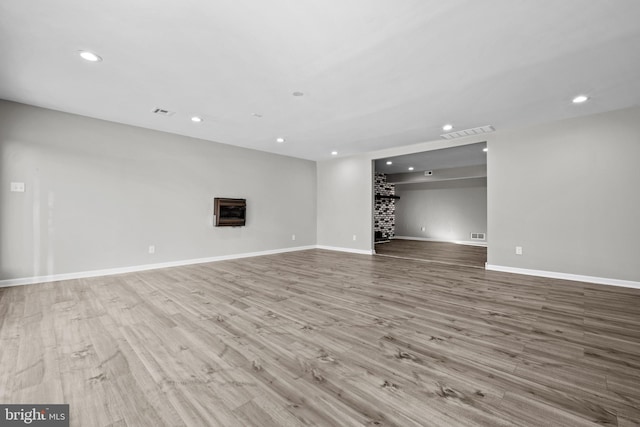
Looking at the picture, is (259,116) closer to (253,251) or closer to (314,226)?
(253,251)

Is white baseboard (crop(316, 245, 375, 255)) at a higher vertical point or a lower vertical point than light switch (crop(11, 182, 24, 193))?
lower

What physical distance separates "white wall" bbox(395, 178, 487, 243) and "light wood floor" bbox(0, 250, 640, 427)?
18.5ft

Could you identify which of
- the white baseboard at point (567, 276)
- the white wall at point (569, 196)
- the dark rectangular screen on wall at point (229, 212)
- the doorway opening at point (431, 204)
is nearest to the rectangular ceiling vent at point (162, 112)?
the dark rectangular screen on wall at point (229, 212)

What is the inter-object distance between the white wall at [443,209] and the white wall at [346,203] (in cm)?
435

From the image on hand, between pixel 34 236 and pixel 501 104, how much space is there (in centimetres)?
656

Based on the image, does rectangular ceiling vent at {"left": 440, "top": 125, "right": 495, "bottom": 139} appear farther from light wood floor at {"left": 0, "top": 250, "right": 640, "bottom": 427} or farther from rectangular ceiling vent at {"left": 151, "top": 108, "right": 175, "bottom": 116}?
rectangular ceiling vent at {"left": 151, "top": 108, "right": 175, "bottom": 116}

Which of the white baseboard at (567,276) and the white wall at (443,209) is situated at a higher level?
the white wall at (443,209)

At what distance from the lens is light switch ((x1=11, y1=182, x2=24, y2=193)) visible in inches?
140

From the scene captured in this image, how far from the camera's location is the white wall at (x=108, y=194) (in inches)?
142

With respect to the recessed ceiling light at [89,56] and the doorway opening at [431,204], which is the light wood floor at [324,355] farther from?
the doorway opening at [431,204]

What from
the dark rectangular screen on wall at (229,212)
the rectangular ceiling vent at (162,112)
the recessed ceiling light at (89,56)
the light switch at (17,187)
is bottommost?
the dark rectangular screen on wall at (229,212)

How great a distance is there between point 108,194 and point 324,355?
433 cm

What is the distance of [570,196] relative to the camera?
13.3 ft

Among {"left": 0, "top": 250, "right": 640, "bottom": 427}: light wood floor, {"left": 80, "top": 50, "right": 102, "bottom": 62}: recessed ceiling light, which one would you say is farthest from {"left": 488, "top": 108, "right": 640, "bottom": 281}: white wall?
{"left": 80, "top": 50, "right": 102, "bottom": 62}: recessed ceiling light
